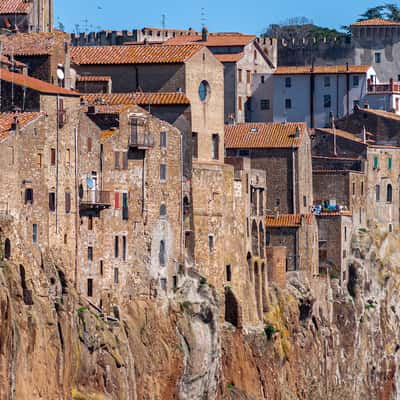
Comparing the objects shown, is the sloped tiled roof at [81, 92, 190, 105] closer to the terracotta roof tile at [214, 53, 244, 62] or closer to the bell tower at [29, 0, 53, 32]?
the bell tower at [29, 0, 53, 32]

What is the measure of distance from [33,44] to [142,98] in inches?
228

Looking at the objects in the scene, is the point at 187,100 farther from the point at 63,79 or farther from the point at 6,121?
the point at 6,121

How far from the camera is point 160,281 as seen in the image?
95375mm

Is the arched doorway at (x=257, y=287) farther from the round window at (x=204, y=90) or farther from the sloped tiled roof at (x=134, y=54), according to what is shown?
the sloped tiled roof at (x=134, y=54)

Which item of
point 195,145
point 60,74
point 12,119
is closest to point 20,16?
point 60,74

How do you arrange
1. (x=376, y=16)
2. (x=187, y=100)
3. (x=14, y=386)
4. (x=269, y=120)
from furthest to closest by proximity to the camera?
(x=376, y=16)
(x=269, y=120)
(x=187, y=100)
(x=14, y=386)

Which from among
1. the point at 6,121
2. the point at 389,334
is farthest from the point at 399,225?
the point at 6,121

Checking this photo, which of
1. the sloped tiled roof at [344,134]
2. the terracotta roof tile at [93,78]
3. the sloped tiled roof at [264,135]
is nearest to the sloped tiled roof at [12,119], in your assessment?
the terracotta roof tile at [93,78]

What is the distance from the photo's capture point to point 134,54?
104 meters

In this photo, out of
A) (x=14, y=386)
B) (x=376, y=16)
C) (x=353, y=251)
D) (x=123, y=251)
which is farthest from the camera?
(x=376, y=16)

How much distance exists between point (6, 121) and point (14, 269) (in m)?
5.58

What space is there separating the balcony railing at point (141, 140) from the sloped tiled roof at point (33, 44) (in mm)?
5553

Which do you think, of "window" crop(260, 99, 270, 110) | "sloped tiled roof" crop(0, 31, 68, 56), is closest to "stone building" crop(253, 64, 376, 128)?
"window" crop(260, 99, 270, 110)

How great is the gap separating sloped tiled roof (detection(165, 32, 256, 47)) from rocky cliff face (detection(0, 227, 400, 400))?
14.3 meters
